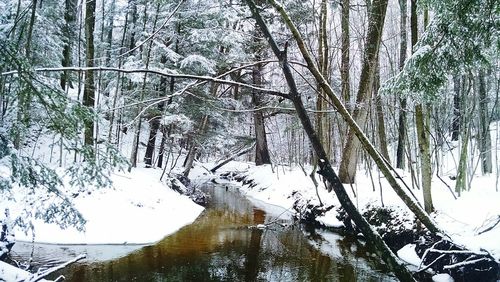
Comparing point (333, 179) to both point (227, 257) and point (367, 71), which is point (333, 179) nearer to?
point (227, 257)

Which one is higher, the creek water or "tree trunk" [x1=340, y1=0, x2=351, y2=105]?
"tree trunk" [x1=340, y1=0, x2=351, y2=105]

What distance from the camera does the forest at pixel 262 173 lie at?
3.82m

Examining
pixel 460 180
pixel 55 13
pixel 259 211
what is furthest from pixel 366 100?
pixel 55 13

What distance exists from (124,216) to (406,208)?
7.37 meters

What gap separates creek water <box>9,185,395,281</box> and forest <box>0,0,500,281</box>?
69 millimetres

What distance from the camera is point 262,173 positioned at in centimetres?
2303

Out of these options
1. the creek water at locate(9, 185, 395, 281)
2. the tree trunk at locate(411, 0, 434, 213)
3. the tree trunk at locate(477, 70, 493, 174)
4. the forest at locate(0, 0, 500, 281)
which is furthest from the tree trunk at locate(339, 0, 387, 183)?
the tree trunk at locate(477, 70, 493, 174)

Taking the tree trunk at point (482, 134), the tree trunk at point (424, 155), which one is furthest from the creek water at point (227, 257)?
the tree trunk at point (482, 134)

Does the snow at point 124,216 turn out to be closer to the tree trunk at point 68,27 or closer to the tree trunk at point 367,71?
the tree trunk at point 367,71

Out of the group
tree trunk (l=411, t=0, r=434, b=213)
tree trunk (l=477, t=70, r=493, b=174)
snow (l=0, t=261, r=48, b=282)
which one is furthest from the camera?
tree trunk (l=477, t=70, r=493, b=174)

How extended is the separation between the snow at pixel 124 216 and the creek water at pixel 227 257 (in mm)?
382

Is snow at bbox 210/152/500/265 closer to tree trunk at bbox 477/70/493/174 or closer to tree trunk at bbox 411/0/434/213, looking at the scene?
tree trunk at bbox 411/0/434/213

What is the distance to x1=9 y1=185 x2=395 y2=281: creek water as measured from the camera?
7.65 meters

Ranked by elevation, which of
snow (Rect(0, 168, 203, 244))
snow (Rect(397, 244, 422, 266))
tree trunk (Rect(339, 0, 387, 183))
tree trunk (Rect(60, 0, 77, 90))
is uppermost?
tree trunk (Rect(60, 0, 77, 90))
